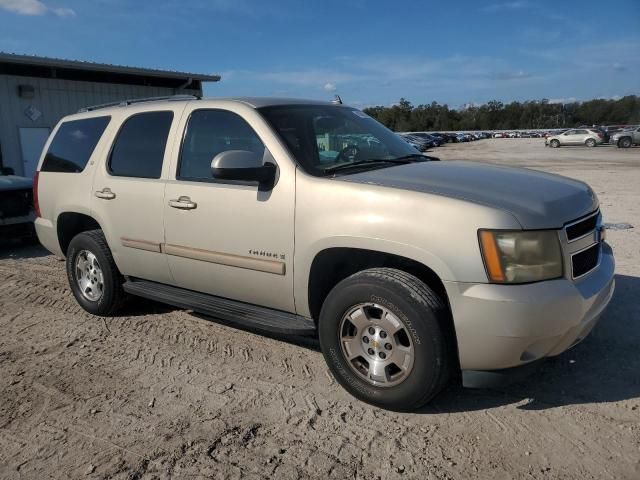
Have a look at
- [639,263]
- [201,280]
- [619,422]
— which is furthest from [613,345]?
[201,280]

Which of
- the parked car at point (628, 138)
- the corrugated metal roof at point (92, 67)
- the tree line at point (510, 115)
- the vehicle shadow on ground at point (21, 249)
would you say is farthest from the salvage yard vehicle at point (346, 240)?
the tree line at point (510, 115)

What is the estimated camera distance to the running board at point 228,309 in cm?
360

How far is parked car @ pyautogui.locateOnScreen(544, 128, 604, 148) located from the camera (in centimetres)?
4228

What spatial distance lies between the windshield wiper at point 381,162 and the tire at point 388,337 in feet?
2.69

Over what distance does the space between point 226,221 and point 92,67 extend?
14.0 meters

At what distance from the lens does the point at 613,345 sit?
13.3ft

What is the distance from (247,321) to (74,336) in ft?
6.09

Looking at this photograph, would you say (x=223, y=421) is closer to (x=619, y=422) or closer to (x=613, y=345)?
(x=619, y=422)

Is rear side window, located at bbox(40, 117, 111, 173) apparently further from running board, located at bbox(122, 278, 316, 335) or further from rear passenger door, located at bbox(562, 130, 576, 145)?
rear passenger door, located at bbox(562, 130, 576, 145)

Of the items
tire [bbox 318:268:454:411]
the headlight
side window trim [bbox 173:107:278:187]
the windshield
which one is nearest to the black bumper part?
tire [bbox 318:268:454:411]

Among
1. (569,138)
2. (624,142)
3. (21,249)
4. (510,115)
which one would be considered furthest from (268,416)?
(510,115)

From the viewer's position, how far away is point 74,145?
525 cm

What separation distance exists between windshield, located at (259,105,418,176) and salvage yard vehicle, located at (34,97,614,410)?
2 centimetres

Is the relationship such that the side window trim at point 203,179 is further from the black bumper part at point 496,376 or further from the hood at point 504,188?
the black bumper part at point 496,376
